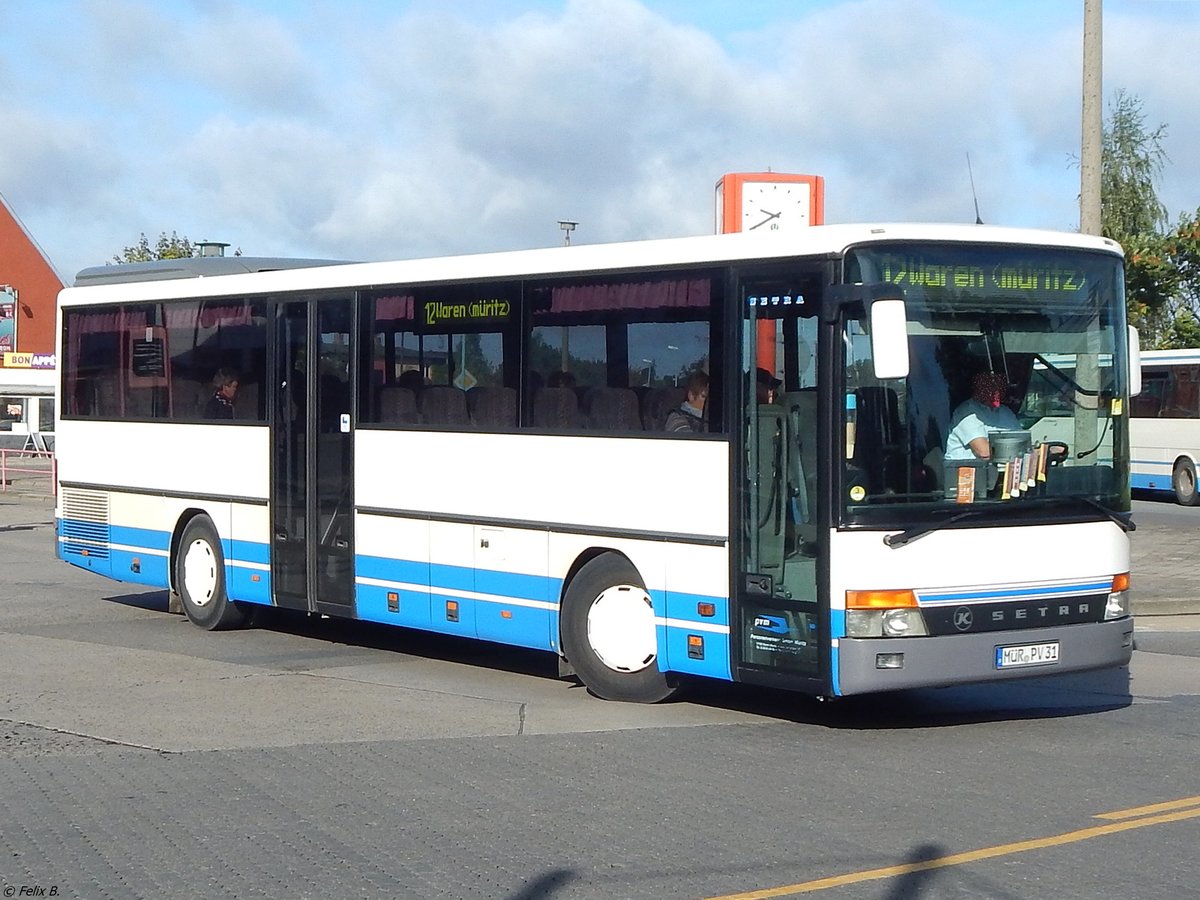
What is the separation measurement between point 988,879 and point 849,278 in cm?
395

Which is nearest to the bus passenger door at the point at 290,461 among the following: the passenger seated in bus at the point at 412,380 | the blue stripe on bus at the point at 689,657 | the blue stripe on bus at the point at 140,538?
the passenger seated in bus at the point at 412,380

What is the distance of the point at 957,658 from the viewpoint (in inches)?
376

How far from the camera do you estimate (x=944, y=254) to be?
973 centimetres

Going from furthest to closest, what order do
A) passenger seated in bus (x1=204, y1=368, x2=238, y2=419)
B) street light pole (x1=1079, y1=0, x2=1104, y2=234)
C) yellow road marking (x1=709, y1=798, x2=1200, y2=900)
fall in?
street light pole (x1=1079, y1=0, x2=1104, y2=234), passenger seated in bus (x1=204, y1=368, x2=238, y2=419), yellow road marking (x1=709, y1=798, x2=1200, y2=900)

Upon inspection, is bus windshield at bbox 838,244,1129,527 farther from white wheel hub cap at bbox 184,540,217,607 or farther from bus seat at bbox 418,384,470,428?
white wheel hub cap at bbox 184,540,217,607

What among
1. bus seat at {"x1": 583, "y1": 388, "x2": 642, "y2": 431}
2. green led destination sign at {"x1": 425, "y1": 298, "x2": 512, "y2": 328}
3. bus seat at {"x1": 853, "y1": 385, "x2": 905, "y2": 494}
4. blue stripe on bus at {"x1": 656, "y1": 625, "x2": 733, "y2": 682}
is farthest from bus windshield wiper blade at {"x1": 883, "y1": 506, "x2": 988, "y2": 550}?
green led destination sign at {"x1": 425, "y1": 298, "x2": 512, "y2": 328}

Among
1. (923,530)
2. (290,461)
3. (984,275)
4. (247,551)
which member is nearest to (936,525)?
(923,530)

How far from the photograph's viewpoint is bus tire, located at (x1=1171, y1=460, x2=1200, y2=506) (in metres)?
33.9

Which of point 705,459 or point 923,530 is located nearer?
point 923,530

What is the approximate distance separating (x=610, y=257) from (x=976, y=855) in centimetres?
528

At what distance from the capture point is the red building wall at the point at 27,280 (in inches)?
2795

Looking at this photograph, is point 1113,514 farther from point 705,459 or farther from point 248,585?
point 248,585

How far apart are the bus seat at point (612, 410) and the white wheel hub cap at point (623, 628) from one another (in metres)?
1.06

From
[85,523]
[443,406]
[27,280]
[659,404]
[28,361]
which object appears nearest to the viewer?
[659,404]
